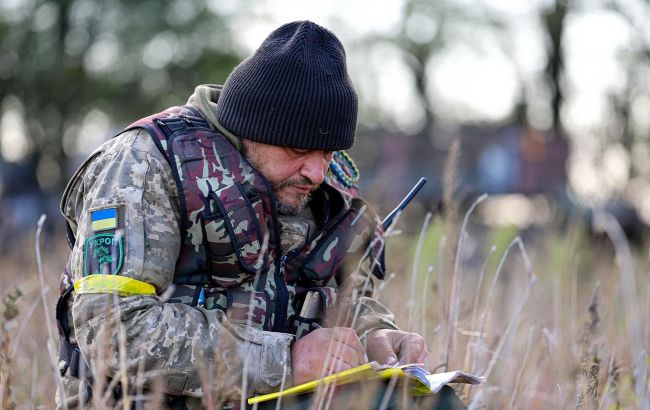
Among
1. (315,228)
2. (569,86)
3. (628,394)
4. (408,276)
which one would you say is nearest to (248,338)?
(315,228)

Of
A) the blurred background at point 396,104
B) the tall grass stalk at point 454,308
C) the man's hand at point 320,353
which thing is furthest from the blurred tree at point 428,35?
the man's hand at point 320,353

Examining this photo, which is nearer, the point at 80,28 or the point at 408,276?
the point at 408,276

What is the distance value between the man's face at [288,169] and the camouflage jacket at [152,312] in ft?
1.00

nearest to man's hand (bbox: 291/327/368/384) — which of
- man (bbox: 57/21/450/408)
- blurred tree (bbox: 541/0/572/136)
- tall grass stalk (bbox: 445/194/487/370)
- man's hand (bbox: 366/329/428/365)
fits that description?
man (bbox: 57/21/450/408)

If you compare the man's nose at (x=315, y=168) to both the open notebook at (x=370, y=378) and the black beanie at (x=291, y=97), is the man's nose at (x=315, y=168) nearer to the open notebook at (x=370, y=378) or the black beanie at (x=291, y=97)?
the black beanie at (x=291, y=97)

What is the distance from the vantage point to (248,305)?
7.29 feet

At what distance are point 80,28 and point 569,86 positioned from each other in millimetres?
10120

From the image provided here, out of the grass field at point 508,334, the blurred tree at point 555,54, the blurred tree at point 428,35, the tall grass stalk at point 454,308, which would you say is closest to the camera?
the grass field at point 508,334

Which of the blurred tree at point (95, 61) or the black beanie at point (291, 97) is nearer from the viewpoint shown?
the black beanie at point (291, 97)

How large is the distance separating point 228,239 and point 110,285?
0.33 meters

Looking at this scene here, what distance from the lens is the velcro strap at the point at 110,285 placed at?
2.01m

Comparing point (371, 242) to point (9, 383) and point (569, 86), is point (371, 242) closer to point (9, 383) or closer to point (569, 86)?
point (9, 383)

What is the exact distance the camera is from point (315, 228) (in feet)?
8.31

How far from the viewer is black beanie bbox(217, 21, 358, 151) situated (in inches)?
93.2
